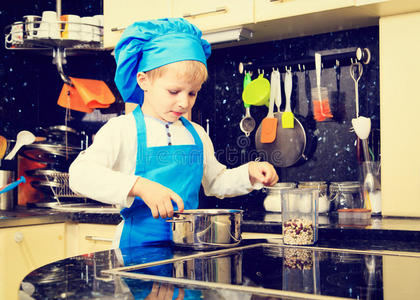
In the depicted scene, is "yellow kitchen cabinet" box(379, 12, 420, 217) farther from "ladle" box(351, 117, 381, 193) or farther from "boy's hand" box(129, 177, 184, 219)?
"boy's hand" box(129, 177, 184, 219)

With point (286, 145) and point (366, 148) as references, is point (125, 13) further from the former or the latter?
point (366, 148)

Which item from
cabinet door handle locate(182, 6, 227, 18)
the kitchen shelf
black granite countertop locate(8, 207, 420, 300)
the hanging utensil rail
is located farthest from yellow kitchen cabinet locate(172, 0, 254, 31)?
black granite countertop locate(8, 207, 420, 300)

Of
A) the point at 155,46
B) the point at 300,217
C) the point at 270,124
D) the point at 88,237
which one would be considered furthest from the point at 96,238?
the point at 300,217

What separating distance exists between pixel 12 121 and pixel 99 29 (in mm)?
596

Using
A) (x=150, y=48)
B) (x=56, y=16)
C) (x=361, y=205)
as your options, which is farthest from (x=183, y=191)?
(x=56, y=16)

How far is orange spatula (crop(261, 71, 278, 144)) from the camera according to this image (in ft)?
6.25

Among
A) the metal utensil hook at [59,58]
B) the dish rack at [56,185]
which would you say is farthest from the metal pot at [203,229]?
the metal utensil hook at [59,58]

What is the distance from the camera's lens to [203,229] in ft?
3.09

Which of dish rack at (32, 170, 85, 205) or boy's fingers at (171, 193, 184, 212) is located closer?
boy's fingers at (171, 193, 184, 212)

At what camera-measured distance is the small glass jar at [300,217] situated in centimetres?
102

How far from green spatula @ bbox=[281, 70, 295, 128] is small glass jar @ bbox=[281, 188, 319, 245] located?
847 millimetres

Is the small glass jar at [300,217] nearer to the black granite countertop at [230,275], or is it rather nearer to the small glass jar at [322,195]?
the black granite countertop at [230,275]

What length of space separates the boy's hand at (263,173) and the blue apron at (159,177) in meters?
0.13

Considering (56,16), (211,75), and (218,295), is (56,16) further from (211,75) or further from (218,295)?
(218,295)
